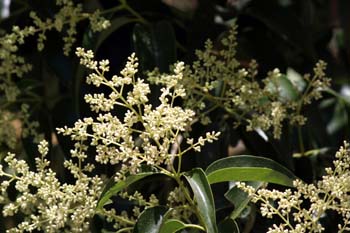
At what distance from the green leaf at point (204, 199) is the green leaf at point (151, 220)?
0.16 ft

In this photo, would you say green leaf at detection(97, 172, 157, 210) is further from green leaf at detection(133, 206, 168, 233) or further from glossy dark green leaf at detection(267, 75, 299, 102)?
glossy dark green leaf at detection(267, 75, 299, 102)

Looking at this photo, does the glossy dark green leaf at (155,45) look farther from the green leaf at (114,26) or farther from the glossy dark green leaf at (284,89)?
the glossy dark green leaf at (284,89)

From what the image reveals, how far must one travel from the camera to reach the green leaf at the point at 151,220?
106 cm

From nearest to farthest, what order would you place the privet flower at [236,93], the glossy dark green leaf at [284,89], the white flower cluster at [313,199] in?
the white flower cluster at [313,199] < the privet flower at [236,93] < the glossy dark green leaf at [284,89]

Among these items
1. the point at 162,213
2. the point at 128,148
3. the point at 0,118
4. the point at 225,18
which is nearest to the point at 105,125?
the point at 128,148

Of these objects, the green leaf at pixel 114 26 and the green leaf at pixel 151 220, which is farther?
the green leaf at pixel 114 26

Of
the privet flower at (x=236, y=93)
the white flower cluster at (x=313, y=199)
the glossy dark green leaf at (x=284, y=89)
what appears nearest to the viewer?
the white flower cluster at (x=313, y=199)

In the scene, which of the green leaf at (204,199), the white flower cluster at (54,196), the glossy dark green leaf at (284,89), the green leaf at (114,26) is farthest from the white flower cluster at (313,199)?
the green leaf at (114,26)

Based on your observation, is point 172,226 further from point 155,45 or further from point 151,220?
point 155,45

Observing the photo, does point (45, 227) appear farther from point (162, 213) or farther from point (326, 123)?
point (326, 123)

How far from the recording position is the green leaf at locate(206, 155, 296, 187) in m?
1.11

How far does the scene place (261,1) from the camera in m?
1.64

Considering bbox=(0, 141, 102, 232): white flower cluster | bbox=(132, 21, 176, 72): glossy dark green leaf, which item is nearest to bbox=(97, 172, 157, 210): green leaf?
bbox=(0, 141, 102, 232): white flower cluster

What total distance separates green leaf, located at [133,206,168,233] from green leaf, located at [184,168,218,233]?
2.0 inches
